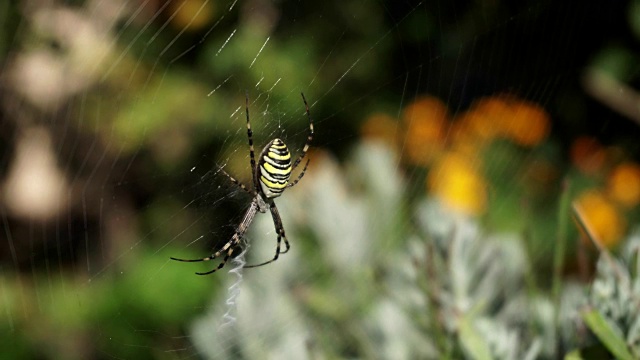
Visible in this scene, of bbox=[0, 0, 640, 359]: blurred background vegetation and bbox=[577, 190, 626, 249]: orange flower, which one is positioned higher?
bbox=[0, 0, 640, 359]: blurred background vegetation

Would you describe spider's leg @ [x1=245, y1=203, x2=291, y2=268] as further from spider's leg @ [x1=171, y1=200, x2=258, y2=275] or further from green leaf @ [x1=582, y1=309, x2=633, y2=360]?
green leaf @ [x1=582, y1=309, x2=633, y2=360]

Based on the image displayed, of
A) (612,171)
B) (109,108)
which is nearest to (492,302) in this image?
(612,171)

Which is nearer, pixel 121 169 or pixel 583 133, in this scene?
pixel 583 133

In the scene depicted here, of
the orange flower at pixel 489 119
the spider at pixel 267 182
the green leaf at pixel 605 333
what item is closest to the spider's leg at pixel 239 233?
the spider at pixel 267 182

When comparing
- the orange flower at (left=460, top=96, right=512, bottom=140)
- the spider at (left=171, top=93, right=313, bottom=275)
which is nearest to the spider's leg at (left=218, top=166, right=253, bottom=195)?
the spider at (left=171, top=93, right=313, bottom=275)

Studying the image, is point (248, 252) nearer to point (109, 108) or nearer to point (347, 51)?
point (347, 51)

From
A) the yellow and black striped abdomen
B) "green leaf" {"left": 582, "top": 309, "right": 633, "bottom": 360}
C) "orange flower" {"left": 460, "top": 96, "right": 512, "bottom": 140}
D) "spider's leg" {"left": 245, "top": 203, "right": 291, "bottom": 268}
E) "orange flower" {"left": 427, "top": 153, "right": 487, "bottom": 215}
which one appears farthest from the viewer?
"orange flower" {"left": 460, "top": 96, "right": 512, "bottom": 140}
